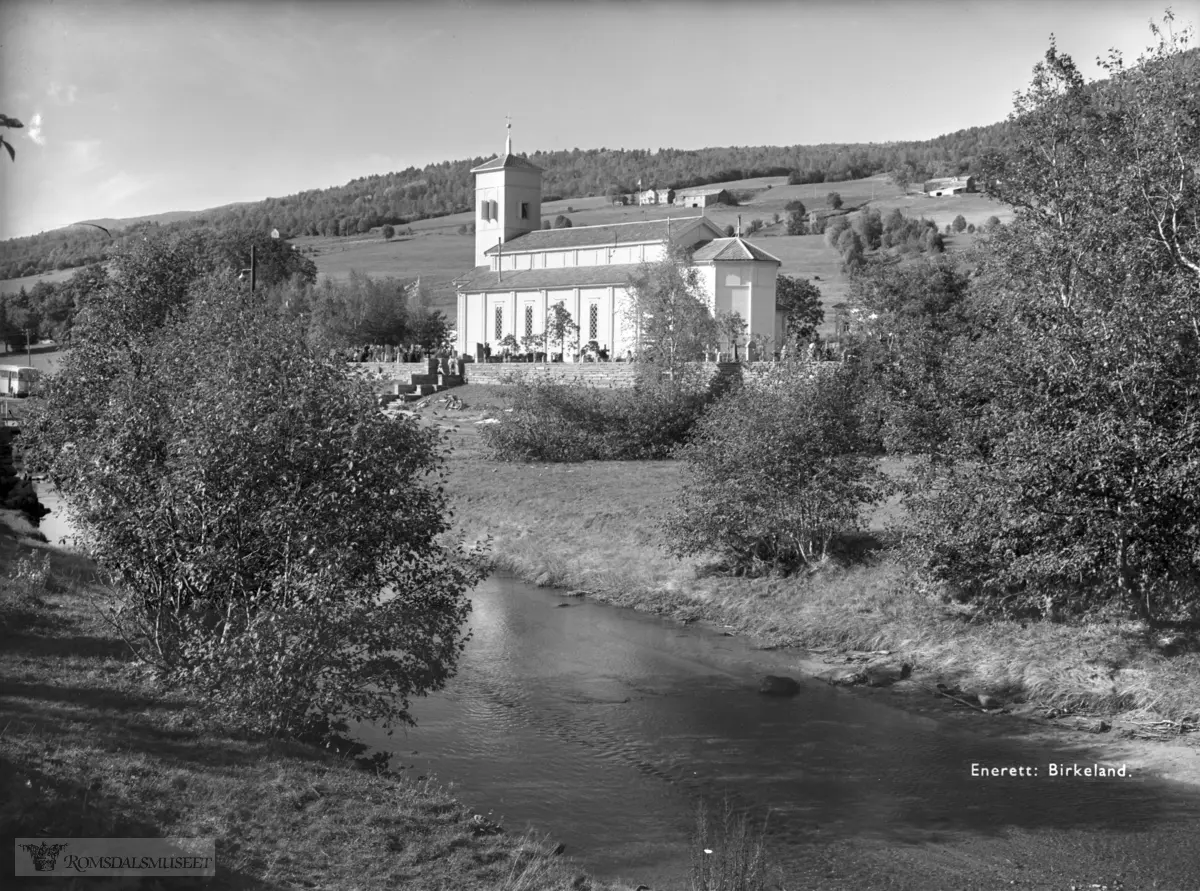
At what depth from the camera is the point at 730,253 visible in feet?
211

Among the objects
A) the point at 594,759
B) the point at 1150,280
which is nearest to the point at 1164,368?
the point at 1150,280

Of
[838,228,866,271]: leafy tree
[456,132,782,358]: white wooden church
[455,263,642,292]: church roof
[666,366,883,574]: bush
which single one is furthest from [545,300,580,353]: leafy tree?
[666,366,883,574]: bush

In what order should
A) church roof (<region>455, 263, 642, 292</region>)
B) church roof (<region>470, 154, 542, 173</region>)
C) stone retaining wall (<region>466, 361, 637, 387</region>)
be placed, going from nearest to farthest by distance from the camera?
1. stone retaining wall (<region>466, 361, 637, 387</region>)
2. church roof (<region>455, 263, 642, 292</region>)
3. church roof (<region>470, 154, 542, 173</region>)

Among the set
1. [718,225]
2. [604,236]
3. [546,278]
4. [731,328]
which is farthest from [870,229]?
[731,328]

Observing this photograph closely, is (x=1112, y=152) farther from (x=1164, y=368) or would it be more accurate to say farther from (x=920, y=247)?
(x=920, y=247)

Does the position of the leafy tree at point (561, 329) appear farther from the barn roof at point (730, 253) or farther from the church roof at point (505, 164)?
the church roof at point (505, 164)

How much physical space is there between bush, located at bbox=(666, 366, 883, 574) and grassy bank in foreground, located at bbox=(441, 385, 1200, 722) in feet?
2.51

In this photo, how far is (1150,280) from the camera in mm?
16328

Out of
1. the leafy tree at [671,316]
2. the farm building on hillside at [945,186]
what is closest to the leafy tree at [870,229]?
the farm building on hillside at [945,186]

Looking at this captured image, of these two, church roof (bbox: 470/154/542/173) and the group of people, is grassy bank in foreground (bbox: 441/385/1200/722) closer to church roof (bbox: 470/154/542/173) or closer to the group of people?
the group of people

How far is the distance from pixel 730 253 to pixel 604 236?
12814 mm

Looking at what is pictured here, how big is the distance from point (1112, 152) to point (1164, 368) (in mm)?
3657

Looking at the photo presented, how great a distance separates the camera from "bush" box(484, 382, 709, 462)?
40000mm

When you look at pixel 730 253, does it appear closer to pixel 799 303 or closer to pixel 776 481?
pixel 799 303
